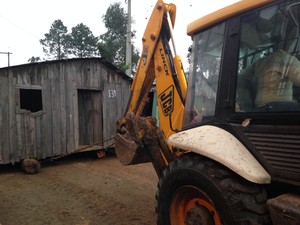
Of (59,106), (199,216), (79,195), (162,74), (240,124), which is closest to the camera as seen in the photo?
(240,124)

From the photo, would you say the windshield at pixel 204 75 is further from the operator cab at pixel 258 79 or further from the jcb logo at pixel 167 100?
the jcb logo at pixel 167 100

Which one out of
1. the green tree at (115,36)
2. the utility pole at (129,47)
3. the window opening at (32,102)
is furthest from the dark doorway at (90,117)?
the green tree at (115,36)

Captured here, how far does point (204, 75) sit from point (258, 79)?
723mm

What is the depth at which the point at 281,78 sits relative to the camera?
2492 millimetres

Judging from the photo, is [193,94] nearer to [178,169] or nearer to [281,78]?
[178,169]

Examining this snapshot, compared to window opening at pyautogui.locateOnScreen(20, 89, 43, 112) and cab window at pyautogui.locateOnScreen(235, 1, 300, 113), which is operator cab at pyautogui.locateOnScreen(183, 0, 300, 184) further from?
window opening at pyautogui.locateOnScreen(20, 89, 43, 112)

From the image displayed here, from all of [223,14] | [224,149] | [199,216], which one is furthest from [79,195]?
[223,14]

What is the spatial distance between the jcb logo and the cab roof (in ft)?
3.03

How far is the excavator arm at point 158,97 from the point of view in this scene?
13.3ft

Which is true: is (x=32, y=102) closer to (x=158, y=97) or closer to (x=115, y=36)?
(x=158, y=97)

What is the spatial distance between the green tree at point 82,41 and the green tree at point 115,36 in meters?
12.3

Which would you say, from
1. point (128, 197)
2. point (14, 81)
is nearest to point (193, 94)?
point (128, 197)

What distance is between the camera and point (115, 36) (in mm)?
29062

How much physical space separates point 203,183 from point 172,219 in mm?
681
